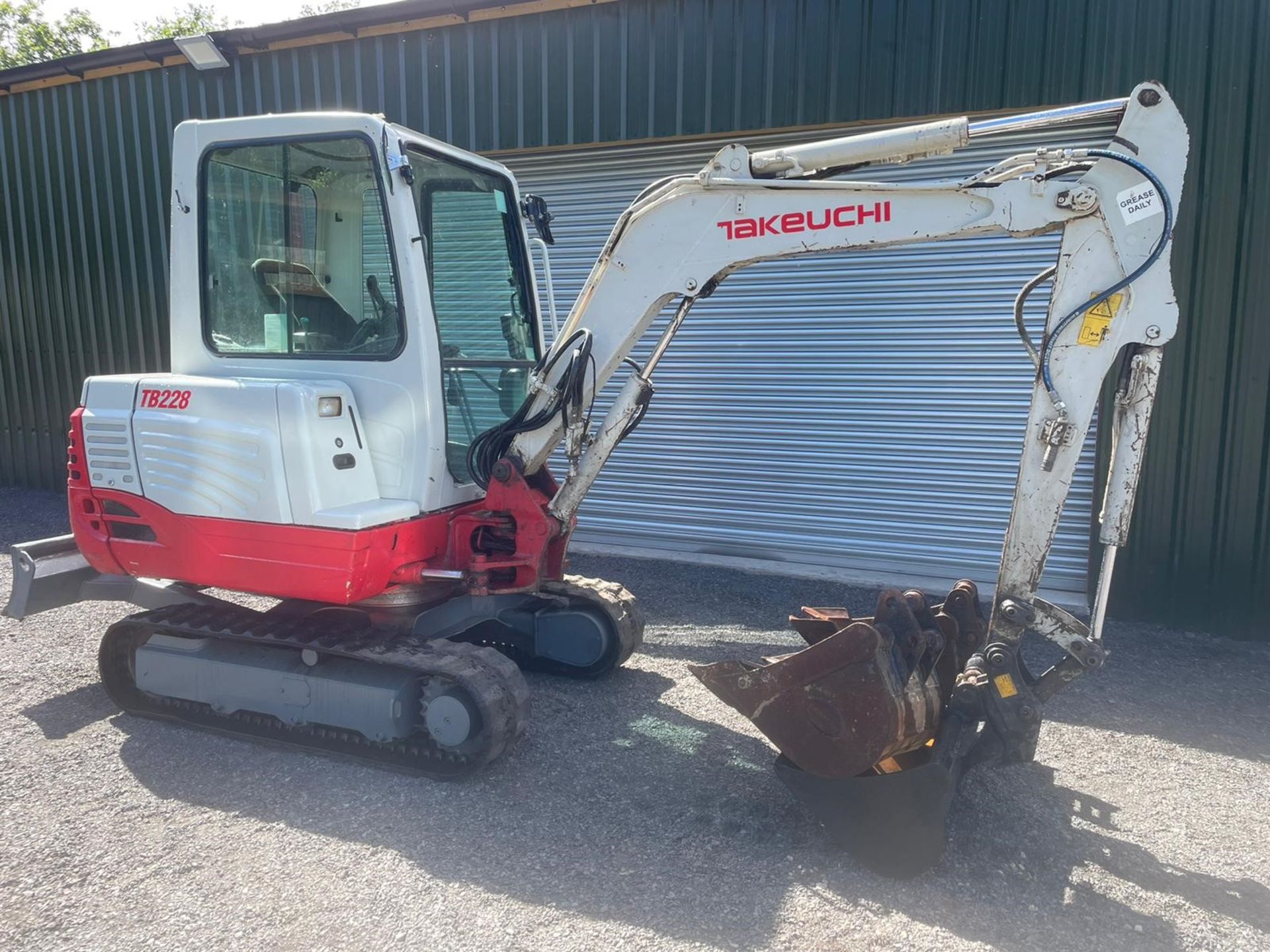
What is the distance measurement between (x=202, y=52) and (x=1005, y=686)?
921 centimetres

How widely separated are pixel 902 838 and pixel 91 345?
10327 millimetres

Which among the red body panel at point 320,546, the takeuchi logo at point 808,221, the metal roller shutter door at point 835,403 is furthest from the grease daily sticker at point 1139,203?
the metal roller shutter door at point 835,403

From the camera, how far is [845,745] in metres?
3.35

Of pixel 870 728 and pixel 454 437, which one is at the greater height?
pixel 454 437

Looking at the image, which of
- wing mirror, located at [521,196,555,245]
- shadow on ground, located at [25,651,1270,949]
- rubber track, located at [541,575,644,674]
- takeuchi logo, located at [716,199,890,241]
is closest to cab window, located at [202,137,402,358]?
wing mirror, located at [521,196,555,245]

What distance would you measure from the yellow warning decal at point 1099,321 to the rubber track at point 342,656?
266 cm

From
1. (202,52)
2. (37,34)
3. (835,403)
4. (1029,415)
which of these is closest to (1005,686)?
(1029,415)

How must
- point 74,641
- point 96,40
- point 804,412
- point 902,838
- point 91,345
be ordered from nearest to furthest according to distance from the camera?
point 902,838
point 74,641
point 804,412
point 91,345
point 96,40

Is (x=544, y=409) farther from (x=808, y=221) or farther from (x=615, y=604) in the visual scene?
(x=808, y=221)

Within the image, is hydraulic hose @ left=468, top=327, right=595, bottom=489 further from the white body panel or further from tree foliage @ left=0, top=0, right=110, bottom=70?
tree foliage @ left=0, top=0, right=110, bottom=70

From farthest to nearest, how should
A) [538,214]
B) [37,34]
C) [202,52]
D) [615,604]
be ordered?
[37,34], [202,52], [615,604], [538,214]

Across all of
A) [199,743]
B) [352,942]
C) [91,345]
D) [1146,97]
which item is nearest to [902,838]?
[352,942]

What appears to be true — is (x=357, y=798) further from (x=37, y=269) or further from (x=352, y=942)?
(x=37, y=269)

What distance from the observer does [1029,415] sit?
141 inches
